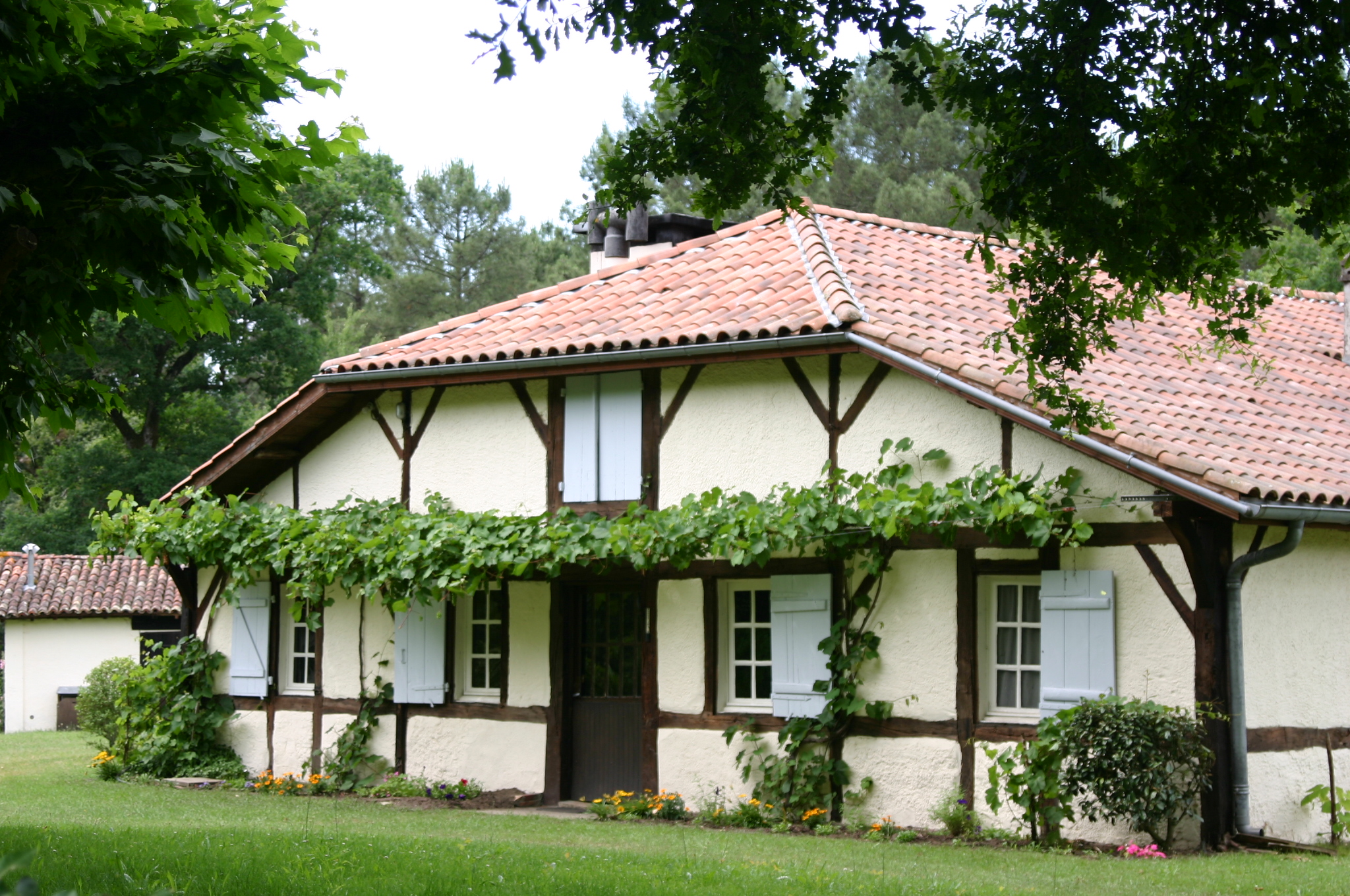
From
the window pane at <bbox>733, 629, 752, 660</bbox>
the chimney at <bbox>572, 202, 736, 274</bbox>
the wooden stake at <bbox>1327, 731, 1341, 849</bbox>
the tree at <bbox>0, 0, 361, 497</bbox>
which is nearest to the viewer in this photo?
the tree at <bbox>0, 0, 361, 497</bbox>

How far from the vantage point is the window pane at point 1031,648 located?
1088 cm

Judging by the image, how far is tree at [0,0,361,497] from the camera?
6.18m

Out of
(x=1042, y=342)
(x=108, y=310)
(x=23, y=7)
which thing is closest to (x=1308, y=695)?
(x=1042, y=342)

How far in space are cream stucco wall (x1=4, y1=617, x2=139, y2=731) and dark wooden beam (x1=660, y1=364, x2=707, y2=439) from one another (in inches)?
845

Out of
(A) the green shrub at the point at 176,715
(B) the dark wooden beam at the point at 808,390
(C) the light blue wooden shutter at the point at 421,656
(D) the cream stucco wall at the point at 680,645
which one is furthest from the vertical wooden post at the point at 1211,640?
(A) the green shrub at the point at 176,715

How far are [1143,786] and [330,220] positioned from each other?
88.7 ft

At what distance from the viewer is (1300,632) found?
10.7 meters

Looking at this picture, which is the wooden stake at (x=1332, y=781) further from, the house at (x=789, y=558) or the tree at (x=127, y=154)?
the tree at (x=127, y=154)

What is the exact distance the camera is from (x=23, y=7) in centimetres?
581

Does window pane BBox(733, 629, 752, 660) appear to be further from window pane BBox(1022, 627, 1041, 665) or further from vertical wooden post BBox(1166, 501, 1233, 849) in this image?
vertical wooden post BBox(1166, 501, 1233, 849)

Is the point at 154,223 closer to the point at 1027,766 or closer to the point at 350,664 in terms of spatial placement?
the point at 1027,766

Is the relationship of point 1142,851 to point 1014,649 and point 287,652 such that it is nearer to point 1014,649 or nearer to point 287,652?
point 1014,649

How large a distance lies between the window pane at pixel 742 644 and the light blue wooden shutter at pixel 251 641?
5.44 m

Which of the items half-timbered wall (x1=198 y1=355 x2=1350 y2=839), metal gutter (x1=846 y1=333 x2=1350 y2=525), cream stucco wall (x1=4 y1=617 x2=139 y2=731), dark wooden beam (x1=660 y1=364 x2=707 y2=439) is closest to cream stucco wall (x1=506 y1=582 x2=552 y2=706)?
half-timbered wall (x1=198 y1=355 x2=1350 y2=839)
